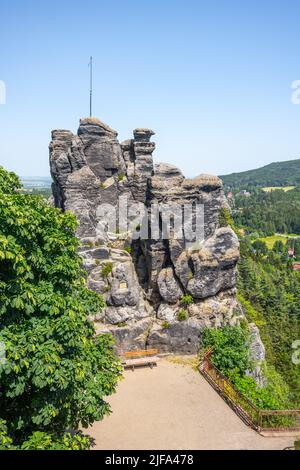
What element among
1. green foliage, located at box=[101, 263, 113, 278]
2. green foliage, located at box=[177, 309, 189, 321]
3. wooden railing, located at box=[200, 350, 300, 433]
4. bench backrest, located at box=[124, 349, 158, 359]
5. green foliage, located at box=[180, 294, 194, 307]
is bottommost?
wooden railing, located at box=[200, 350, 300, 433]

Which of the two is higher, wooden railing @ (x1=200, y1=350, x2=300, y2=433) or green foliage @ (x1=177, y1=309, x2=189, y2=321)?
green foliage @ (x1=177, y1=309, x2=189, y2=321)

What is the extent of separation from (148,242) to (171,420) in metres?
10.1

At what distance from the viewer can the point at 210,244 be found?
70.1 ft

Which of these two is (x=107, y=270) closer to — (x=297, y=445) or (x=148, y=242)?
(x=148, y=242)

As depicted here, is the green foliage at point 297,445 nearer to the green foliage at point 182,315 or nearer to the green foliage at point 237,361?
the green foliage at point 237,361

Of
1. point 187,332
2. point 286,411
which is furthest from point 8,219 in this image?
point 187,332

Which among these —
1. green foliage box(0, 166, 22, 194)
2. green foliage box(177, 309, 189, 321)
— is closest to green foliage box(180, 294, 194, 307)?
green foliage box(177, 309, 189, 321)

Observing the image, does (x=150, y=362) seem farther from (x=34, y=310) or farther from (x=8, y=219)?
(x=8, y=219)

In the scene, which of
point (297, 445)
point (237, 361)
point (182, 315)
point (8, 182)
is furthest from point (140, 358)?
point (8, 182)

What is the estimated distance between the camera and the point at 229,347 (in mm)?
19250

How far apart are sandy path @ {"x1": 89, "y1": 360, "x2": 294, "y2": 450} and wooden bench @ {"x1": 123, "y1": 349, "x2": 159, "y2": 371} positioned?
Result: 0.62 metres

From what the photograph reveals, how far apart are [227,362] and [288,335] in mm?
23980

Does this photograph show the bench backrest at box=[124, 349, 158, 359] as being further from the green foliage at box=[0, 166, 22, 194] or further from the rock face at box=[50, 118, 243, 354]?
the green foliage at box=[0, 166, 22, 194]

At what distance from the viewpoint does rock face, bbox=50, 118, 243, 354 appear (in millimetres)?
21250
